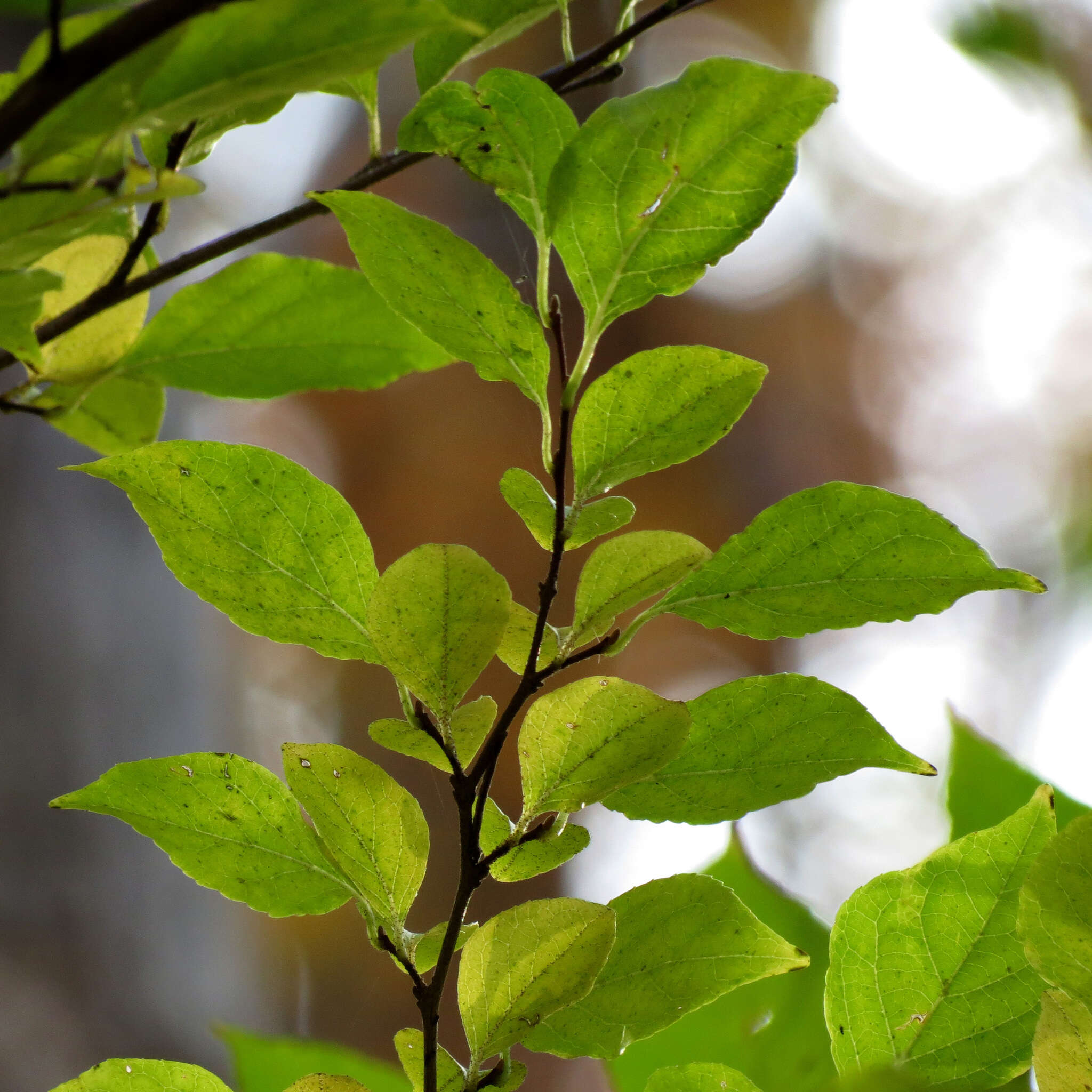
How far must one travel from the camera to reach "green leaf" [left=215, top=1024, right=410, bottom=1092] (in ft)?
1.02

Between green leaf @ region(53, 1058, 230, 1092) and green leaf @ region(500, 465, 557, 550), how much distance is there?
14cm

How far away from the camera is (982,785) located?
0.97ft

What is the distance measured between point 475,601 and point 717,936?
99mm

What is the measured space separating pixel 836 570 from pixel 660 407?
5cm

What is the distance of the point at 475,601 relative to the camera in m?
0.20

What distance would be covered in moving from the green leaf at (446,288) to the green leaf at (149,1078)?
168 mm

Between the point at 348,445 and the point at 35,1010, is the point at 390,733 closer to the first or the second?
the point at 35,1010

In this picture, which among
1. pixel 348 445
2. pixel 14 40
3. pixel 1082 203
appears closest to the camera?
pixel 14 40

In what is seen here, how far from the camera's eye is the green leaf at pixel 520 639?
226 mm

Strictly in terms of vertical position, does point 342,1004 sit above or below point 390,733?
below

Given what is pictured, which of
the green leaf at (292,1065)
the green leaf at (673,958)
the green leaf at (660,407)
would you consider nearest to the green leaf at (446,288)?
the green leaf at (660,407)

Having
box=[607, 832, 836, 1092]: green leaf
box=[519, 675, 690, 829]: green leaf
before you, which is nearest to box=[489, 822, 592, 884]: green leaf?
box=[519, 675, 690, 829]: green leaf

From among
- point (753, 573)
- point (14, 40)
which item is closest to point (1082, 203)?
point (14, 40)

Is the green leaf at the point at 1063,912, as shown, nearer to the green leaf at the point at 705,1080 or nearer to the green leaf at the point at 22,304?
the green leaf at the point at 705,1080
